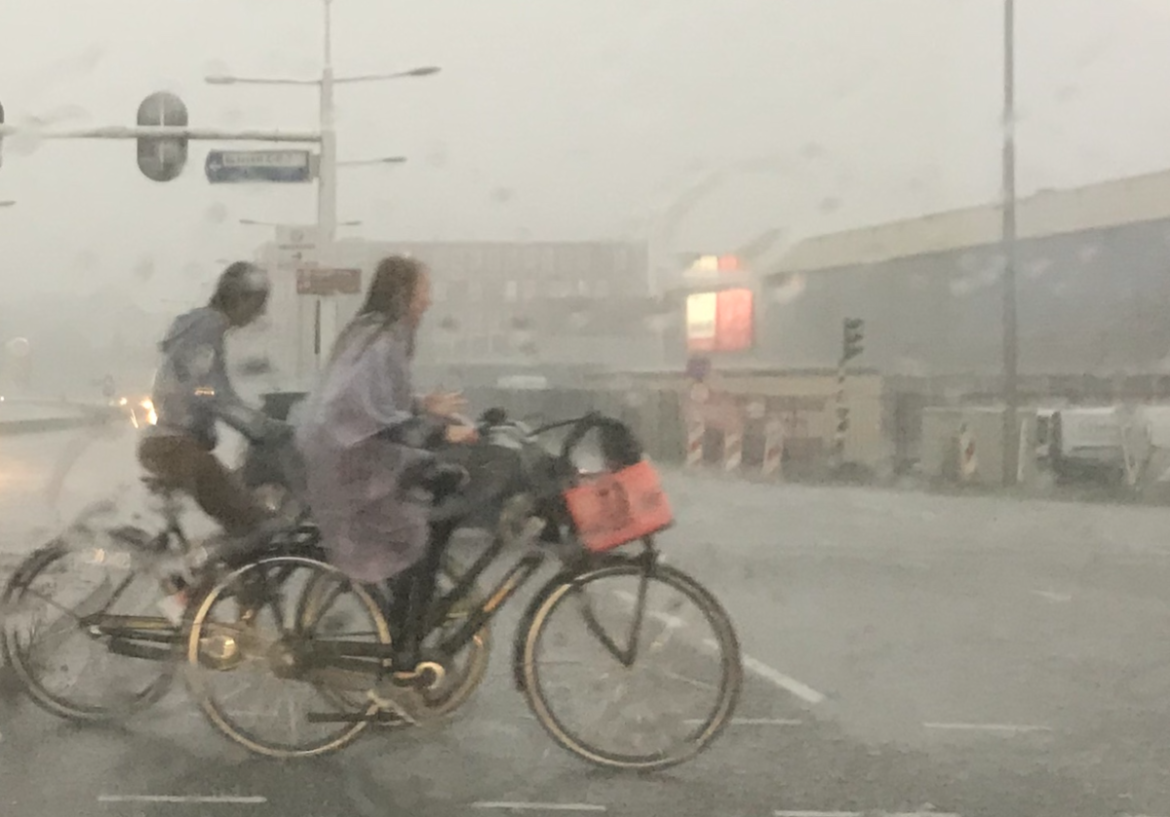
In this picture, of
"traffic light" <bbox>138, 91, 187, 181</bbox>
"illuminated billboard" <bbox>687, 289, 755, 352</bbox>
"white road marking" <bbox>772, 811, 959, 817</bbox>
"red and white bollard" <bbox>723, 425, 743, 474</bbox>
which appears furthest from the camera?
"red and white bollard" <bbox>723, 425, 743, 474</bbox>

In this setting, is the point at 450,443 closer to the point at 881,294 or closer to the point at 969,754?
the point at 969,754

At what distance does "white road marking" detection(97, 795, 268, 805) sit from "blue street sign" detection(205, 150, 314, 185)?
19.0 feet

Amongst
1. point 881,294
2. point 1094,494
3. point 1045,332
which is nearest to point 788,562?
point 1094,494

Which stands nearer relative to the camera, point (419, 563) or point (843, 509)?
point (419, 563)

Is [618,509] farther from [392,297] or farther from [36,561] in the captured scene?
[36,561]

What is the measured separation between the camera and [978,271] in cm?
2145

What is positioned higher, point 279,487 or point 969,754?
point 279,487

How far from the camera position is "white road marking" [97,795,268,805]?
384cm

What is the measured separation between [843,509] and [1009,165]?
621 cm

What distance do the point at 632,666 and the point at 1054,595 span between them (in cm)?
457

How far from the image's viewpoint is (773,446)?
1692cm

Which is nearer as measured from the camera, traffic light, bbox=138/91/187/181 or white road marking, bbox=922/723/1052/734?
white road marking, bbox=922/723/1052/734

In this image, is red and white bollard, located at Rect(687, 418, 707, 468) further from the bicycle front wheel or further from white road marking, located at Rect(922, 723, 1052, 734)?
the bicycle front wheel

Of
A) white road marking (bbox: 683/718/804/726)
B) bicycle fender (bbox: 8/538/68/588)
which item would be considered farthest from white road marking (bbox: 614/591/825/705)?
bicycle fender (bbox: 8/538/68/588)
